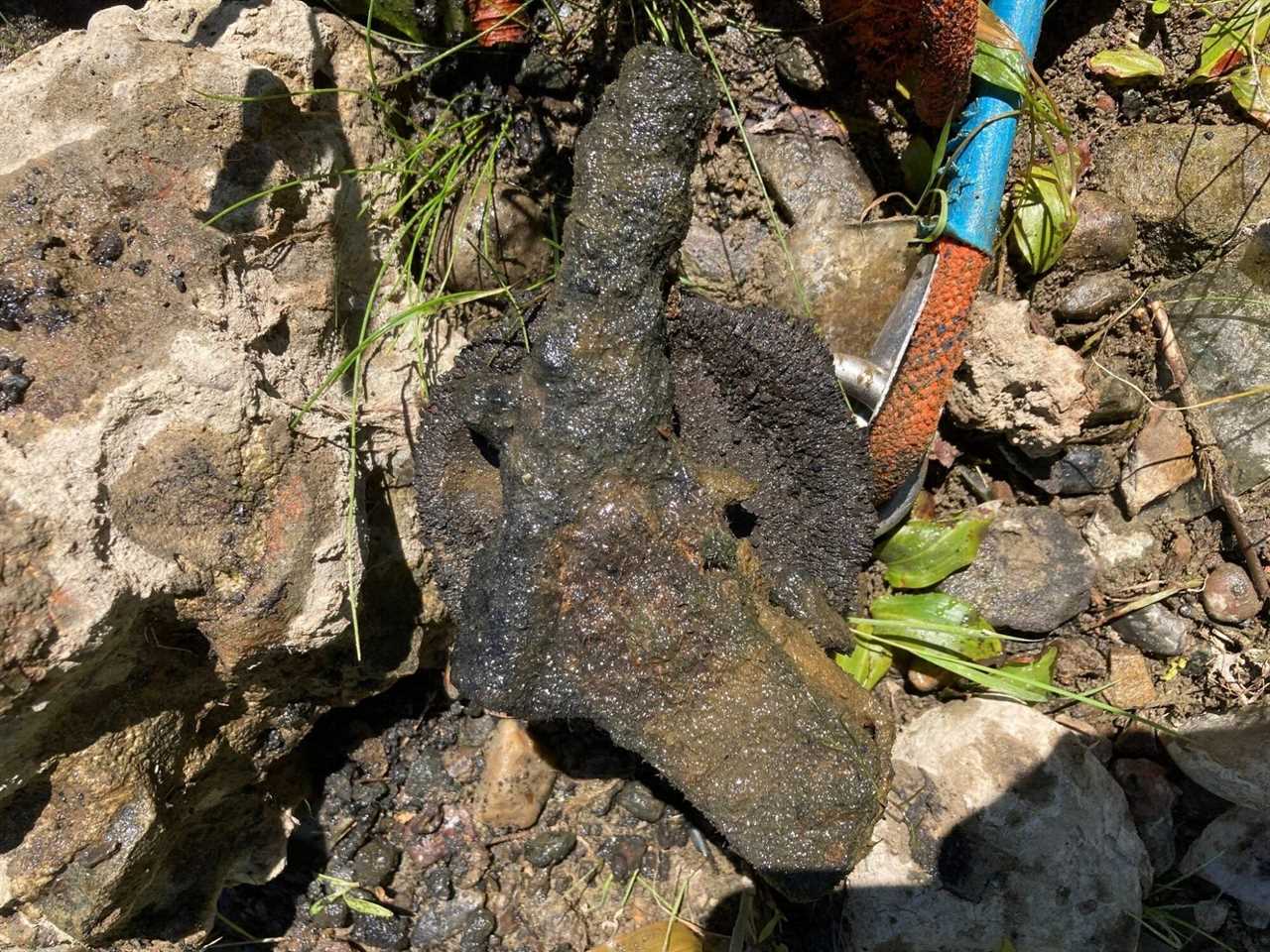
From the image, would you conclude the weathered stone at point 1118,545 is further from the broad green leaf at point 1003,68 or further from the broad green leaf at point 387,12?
the broad green leaf at point 387,12

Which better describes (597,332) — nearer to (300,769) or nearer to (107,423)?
(107,423)

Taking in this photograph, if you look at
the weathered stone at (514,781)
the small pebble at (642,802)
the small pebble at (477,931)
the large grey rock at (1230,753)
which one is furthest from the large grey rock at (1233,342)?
the small pebble at (477,931)

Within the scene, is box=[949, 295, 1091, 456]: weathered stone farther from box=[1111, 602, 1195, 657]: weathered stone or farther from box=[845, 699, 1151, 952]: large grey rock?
box=[845, 699, 1151, 952]: large grey rock

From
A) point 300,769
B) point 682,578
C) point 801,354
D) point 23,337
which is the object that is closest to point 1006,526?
point 801,354

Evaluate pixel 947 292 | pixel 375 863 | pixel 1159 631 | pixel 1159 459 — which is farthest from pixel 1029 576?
pixel 375 863

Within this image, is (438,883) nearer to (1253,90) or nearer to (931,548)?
(931,548)

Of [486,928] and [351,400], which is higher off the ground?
[351,400]
